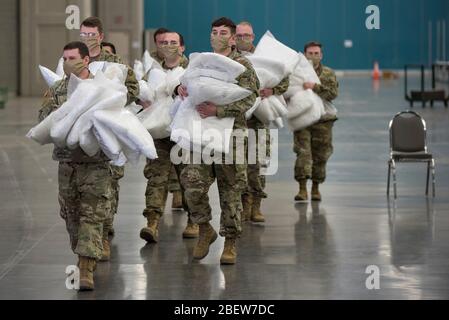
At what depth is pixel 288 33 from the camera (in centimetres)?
6444

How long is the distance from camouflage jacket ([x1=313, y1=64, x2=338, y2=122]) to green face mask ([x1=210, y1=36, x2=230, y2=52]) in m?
4.50

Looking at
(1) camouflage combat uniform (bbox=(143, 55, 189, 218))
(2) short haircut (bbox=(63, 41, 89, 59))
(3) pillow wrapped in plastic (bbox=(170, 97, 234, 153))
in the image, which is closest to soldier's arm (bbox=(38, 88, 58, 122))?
(2) short haircut (bbox=(63, 41, 89, 59))

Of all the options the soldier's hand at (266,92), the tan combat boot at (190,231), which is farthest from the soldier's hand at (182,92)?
the soldier's hand at (266,92)

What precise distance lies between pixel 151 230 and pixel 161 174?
59 centimetres

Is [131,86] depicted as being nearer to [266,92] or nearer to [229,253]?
[229,253]

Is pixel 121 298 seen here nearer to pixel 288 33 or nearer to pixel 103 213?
pixel 103 213

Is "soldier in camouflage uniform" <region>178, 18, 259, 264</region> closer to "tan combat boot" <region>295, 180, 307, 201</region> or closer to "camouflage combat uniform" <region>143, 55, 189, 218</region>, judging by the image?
"camouflage combat uniform" <region>143, 55, 189, 218</region>

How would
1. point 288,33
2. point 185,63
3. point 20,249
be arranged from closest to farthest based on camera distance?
point 20,249 < point 185,63 < point 288,33

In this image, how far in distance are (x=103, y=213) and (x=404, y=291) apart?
2.33 metres

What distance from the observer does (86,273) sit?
931 cm

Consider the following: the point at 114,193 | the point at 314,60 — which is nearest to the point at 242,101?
the point at 114,193
